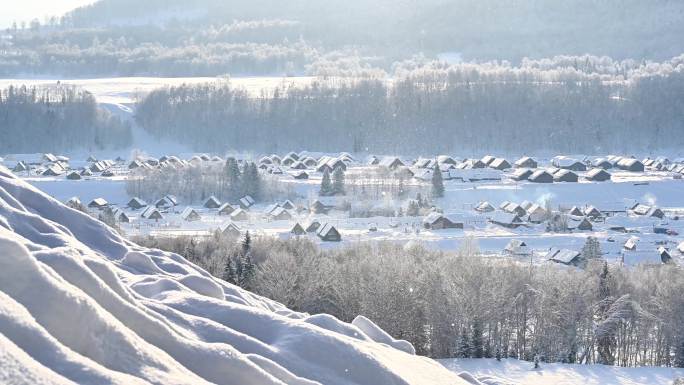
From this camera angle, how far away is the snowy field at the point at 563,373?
16.8m

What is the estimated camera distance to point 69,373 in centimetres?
442

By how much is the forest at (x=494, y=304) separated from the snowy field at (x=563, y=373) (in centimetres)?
66

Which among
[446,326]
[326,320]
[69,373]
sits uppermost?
[69,373]

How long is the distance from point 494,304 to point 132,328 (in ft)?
44.9

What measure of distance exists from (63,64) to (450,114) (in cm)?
5010

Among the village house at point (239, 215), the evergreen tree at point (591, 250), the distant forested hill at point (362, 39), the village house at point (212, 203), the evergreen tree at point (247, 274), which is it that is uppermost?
the distant forested hill at point (362, 39)

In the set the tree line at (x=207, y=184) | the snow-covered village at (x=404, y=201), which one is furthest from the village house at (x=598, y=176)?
the tree line at (x=207, y=184)

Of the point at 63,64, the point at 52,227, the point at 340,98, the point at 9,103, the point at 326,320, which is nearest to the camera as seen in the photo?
the point at 52,227

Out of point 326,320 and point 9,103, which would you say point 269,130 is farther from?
point 326,320

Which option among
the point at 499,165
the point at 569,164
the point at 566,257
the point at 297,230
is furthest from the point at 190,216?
the point at 569,164

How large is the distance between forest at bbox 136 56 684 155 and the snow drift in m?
55.2

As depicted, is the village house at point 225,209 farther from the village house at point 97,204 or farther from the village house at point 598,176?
the village house at point 598,176

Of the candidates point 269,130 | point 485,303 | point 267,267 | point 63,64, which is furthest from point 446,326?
point 63,64

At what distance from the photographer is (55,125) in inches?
2579
